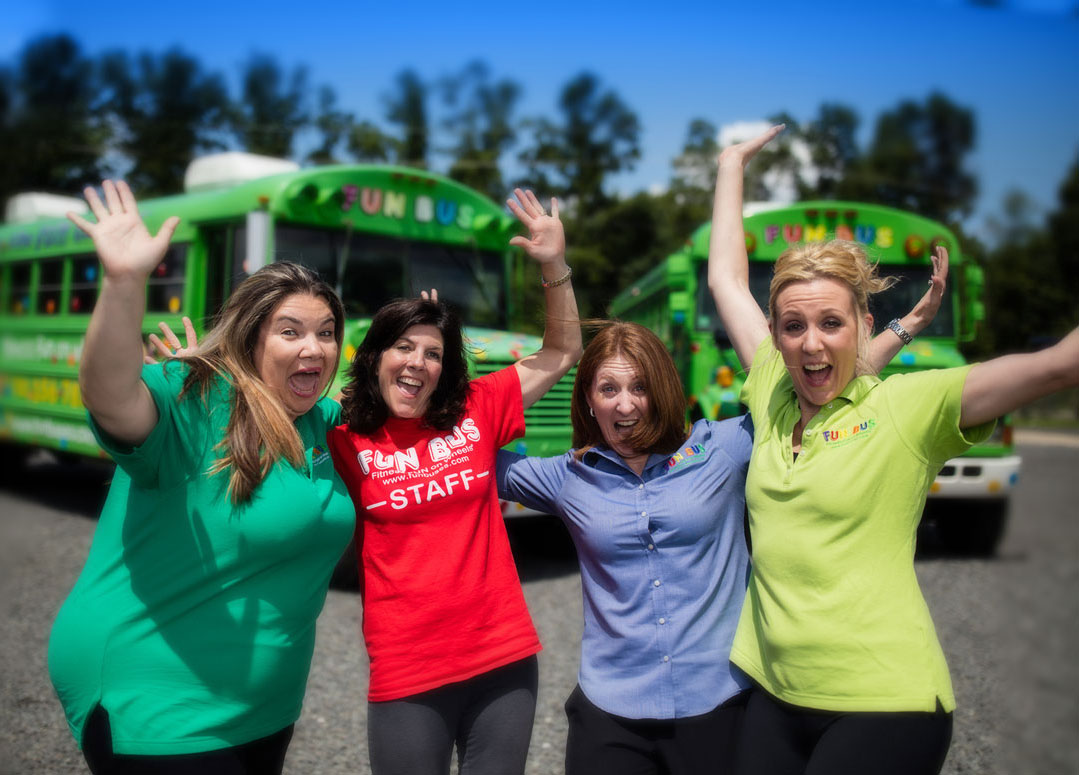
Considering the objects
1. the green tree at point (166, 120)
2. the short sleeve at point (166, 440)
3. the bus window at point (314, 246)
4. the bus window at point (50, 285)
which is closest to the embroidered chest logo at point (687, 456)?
the short sleeve at point (166, 440)

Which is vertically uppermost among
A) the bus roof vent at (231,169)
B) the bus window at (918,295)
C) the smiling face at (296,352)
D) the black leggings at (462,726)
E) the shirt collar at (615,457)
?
the bus roof vent at (231,169)

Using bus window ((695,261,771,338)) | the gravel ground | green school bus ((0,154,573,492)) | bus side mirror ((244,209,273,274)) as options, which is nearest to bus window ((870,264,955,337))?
bus window ((695,261,771,338))

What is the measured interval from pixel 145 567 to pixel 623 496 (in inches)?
41.5

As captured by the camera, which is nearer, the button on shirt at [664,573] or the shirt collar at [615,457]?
the button on shirt at [664,573]

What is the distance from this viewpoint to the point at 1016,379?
1.62 m

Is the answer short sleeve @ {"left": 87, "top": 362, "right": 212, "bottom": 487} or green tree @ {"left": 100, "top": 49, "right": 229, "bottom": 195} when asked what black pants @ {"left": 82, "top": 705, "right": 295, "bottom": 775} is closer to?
short sleeve @ {"left": 87, "top": 362, "right": 212, "bottom": 487}

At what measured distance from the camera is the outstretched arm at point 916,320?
7.21ft

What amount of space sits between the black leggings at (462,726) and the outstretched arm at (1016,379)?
1.15 m

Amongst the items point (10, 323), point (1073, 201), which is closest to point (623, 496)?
point (10, 323)

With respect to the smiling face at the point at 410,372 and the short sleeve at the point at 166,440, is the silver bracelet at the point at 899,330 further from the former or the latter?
the short sleeve at the point at 166,440

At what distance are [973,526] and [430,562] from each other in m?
6.61

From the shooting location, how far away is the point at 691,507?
6.78 ft

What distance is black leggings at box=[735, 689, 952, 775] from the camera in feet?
5.58

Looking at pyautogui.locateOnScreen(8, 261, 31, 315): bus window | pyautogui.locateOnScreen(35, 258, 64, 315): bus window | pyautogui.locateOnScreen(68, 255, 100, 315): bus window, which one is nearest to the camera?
pyautogui.locateOnScreen(68, 255, 100, 315): bus window
